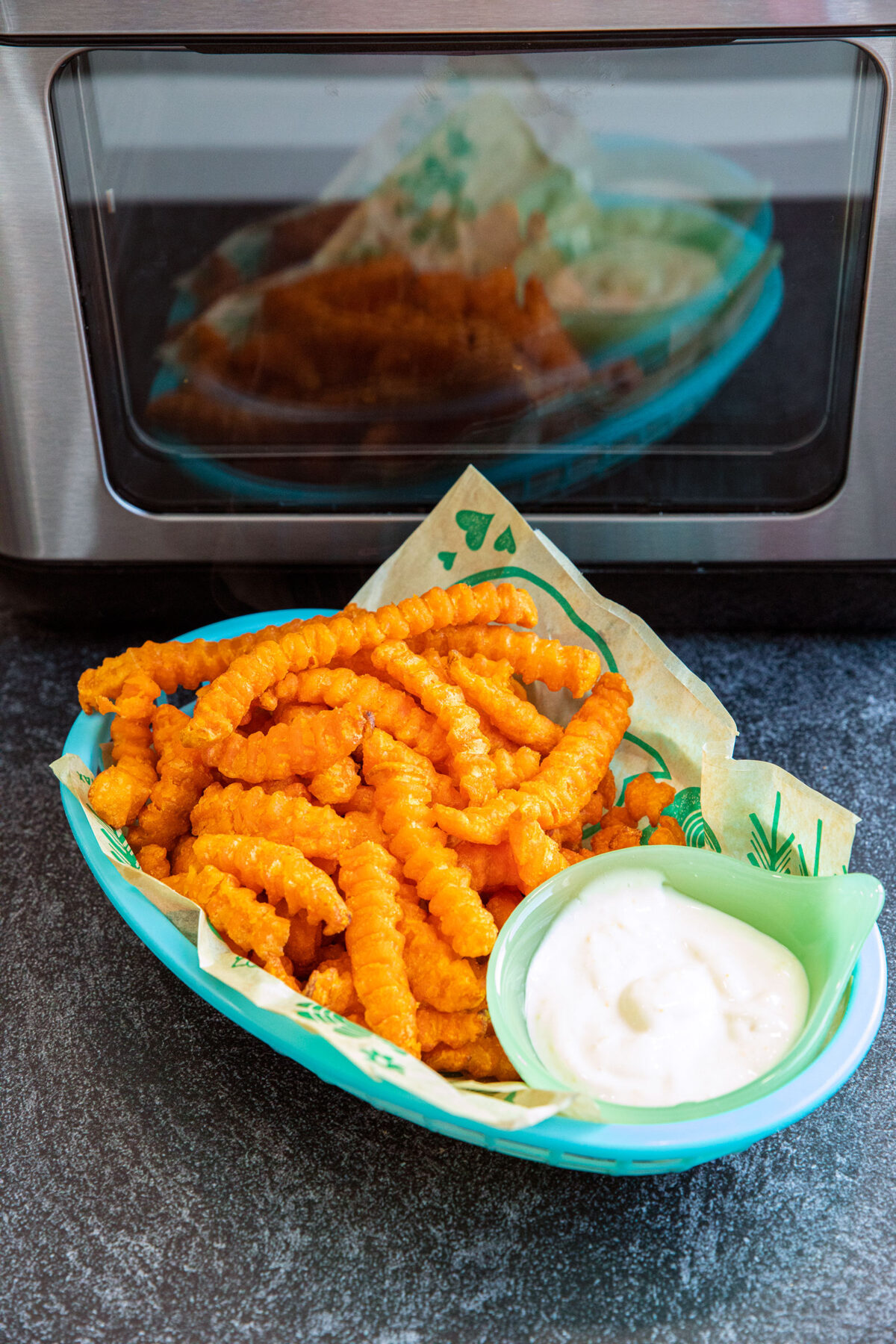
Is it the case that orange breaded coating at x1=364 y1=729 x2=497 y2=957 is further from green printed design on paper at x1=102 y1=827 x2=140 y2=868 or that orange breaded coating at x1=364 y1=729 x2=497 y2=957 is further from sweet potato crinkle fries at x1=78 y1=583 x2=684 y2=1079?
green printed design on paper at x1=102 y1=827 x2=140 y2=868

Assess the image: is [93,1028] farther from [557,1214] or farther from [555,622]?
[555,622]

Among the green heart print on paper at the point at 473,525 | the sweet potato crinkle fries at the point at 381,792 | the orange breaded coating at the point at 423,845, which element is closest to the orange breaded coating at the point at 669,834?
the sweet potato crinkle fries at the point at 381,792

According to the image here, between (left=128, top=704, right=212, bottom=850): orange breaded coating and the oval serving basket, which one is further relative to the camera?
(left=128, top=704, right=212, bottom=850): orange breaded coating

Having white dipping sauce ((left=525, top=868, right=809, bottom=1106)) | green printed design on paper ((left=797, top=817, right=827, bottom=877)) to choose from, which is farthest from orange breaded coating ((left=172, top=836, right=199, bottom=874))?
Answer: green printed design on paper ((left=797, top=817, right=827, bottom=877))

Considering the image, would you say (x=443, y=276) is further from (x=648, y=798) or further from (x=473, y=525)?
(x=648, y=798)

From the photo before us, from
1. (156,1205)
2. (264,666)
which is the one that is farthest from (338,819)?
(156,1205)
